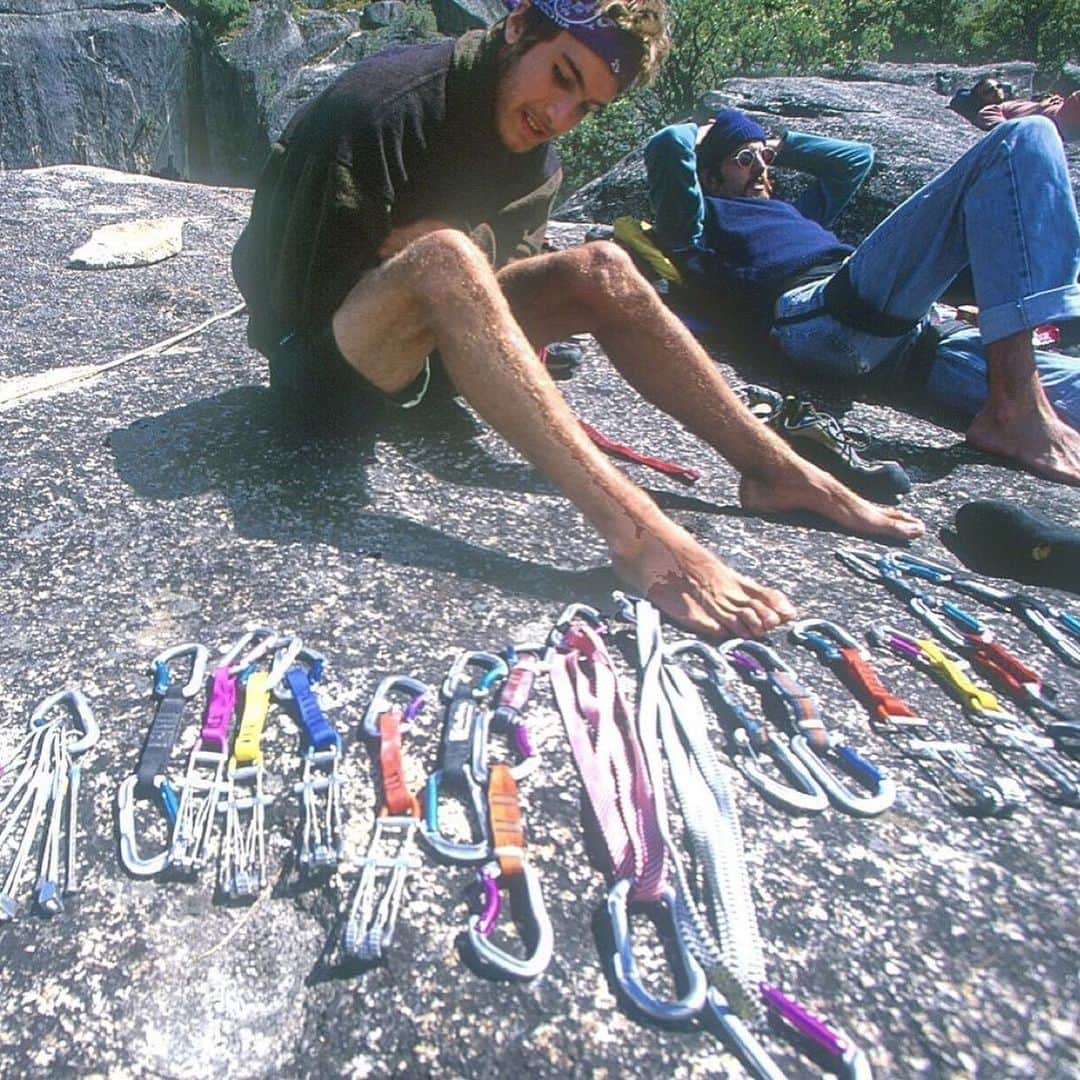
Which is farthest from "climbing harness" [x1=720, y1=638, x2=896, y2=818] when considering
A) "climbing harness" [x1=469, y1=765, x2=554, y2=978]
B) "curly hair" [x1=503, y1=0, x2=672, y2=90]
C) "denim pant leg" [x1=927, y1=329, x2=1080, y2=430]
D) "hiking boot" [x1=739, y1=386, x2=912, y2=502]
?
"denim pant leg" [x1=927, y1=329, x2=1080, y2=430]

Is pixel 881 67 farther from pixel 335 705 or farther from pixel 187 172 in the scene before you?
pixel 335 705

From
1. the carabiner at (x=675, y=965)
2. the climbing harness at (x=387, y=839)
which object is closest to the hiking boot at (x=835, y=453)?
the climbing harness at (x=387, y=839)

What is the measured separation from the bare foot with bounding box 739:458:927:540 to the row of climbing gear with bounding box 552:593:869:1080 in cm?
68

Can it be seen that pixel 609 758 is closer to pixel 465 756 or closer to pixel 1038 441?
pixel 465 756

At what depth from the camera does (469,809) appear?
4.86 feet

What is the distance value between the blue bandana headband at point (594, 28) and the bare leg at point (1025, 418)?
1274 millimetres

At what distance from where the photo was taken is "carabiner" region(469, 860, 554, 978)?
4.06 feet

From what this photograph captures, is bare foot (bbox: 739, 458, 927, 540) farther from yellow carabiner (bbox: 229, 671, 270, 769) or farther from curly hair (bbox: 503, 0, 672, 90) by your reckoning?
yellow carabiner (bbox: 229, 671, 270, 769)

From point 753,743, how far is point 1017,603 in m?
0.83

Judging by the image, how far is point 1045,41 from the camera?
19750 millimetres

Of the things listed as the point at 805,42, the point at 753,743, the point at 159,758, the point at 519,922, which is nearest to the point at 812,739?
the point at 753,743

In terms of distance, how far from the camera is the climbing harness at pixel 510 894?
1244 millimetres

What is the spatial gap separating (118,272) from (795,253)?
2.96 meters

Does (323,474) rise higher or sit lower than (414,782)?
lower
